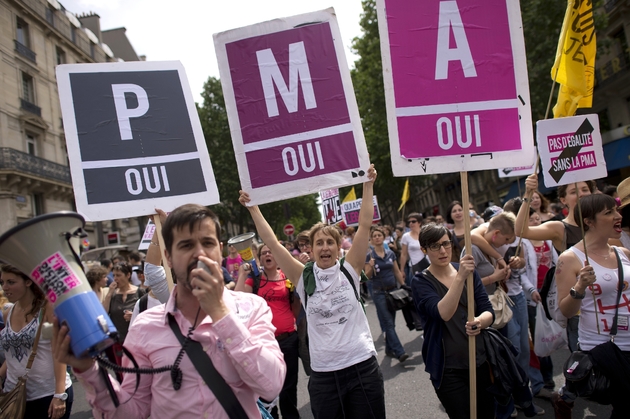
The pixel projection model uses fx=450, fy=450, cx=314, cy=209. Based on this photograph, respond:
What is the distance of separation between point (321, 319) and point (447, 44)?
220cm

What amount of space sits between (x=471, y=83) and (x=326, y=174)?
1.20m

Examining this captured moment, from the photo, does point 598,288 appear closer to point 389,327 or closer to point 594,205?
point 594,205

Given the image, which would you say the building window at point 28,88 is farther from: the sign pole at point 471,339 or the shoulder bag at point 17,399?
the sign pole at point 471,339

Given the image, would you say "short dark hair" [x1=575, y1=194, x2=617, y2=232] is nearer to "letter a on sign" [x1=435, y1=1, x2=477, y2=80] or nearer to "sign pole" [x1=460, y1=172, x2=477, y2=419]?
"sign pole" [x1=460, y1=172, x2=477, y2=419]

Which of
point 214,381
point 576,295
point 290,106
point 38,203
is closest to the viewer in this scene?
point 214,381

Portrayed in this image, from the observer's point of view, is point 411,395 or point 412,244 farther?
point 412,244

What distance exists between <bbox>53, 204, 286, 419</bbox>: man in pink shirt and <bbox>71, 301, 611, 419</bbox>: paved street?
A: 11.6 ft

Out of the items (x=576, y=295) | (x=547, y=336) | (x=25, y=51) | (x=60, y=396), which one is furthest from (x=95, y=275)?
(x=25, y=51)

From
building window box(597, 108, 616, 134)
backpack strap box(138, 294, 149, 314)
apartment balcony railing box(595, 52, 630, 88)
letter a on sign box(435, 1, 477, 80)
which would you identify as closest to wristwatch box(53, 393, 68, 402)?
backpack strap box(138, 294, 149, 314)

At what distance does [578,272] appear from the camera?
10.8ft

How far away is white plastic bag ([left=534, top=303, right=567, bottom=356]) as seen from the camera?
13.6ft

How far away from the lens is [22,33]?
26.2 m

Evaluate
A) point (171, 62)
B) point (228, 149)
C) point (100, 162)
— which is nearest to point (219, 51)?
point (171, 62)

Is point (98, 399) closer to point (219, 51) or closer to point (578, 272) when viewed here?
point (219, 51)
